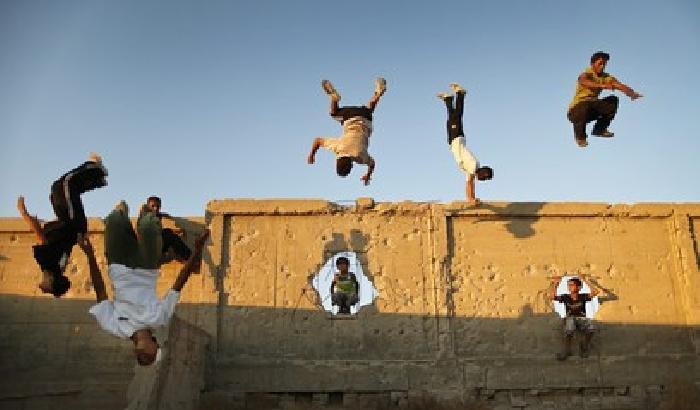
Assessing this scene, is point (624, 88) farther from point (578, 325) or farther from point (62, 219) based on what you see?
point (62, 219)

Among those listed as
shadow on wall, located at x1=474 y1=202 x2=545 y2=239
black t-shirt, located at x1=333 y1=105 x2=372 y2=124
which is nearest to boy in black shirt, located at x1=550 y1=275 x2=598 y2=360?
shadow on wall, located at x1=474 y1=202 x2=545 y2=239

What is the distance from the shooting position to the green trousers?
5.30 m

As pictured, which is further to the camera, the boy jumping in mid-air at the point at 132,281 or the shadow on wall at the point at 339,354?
the shadow on wall at the point at 339,354

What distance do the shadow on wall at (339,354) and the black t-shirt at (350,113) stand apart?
289 centimetres

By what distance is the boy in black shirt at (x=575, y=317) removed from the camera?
33.5 ft

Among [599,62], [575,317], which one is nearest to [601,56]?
[599,62]

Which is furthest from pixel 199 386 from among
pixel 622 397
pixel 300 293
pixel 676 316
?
pixel 676 316

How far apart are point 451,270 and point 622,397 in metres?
3.07

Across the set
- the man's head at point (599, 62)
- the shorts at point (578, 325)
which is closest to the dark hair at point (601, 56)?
the man's head at point (599, 62)

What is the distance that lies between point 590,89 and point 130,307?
20.9ft

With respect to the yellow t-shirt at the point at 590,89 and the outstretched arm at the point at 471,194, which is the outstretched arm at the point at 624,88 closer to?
the yellow t-shirt at the point at 590,89

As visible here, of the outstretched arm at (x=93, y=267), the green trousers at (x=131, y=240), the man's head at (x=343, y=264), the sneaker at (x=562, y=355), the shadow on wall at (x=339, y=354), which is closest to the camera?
the outstretched arm at (x=93, y=267)

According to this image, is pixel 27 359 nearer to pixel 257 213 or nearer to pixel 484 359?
pixel 257 213

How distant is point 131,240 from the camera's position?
5395mm
